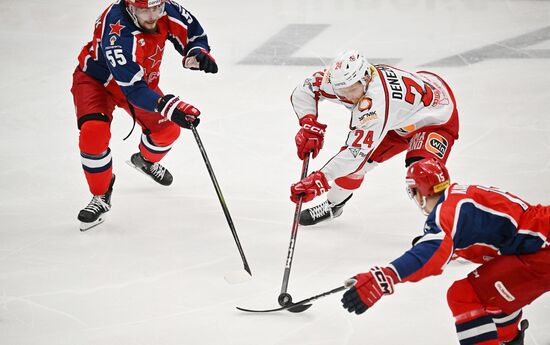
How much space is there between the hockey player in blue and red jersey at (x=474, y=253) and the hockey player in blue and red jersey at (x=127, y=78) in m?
1.48

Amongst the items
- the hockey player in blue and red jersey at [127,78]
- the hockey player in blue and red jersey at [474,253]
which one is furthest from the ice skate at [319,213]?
the hockey player in blue and red jersey at [474,253]

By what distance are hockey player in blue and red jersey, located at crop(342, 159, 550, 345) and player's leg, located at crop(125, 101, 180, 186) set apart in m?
1.97

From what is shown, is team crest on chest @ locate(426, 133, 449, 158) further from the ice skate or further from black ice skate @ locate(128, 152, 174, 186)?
black ice skate @ locate(128, 152, 174, 186)

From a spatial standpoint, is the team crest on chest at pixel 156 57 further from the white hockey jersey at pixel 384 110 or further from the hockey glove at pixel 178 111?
the white hockey jersey at pixel 384 110

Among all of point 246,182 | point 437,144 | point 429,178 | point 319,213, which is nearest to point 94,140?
point 246,182

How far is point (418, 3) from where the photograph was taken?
7.36m

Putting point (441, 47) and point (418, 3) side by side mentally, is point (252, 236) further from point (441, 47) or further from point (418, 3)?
point (418, 3)

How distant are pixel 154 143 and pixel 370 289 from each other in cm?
220

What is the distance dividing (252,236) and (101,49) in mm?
1165

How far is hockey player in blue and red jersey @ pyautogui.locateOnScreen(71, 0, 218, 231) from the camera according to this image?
3.74 m

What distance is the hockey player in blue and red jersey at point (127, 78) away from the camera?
374cm

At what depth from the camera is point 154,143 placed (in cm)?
437

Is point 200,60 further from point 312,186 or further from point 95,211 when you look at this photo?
point 312,186

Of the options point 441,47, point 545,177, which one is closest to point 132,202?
point 545,177
